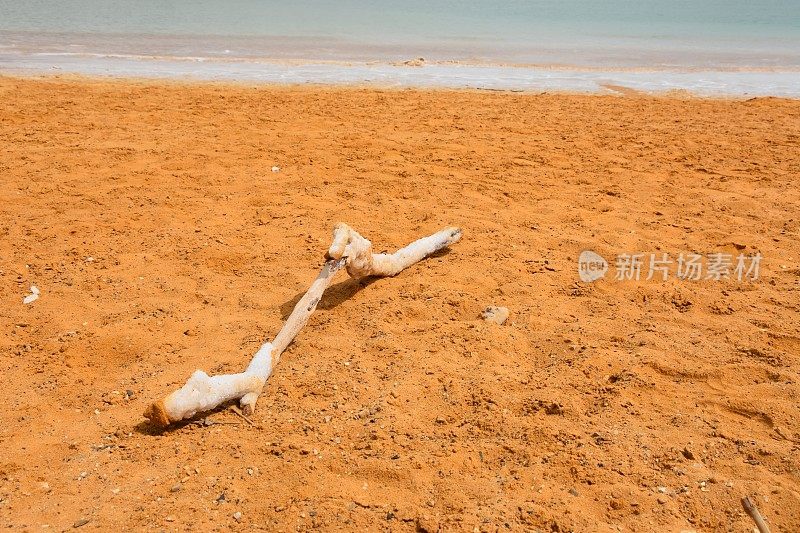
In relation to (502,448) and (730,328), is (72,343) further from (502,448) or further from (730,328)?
(730,328)

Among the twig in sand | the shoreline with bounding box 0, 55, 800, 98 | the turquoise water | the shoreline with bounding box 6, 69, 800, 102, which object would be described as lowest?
the twig in sand

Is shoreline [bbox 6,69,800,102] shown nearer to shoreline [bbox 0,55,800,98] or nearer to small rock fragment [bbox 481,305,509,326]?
shoreline [bbox 0,55,800,98]

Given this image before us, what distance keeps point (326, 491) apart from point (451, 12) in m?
29.3

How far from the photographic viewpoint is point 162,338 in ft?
11.1

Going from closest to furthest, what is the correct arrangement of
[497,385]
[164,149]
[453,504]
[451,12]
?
[453,504] < [497,385] < [164,149] < [451,12]

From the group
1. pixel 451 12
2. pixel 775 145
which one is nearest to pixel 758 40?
pixel 451 12

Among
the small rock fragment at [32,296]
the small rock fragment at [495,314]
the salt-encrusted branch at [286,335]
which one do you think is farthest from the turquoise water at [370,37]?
the small rock fragment at [495,314]

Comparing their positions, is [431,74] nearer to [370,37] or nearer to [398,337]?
[370,37]

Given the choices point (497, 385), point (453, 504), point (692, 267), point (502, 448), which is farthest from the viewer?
point (692, 267)

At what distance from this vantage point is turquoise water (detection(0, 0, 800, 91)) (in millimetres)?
13617
